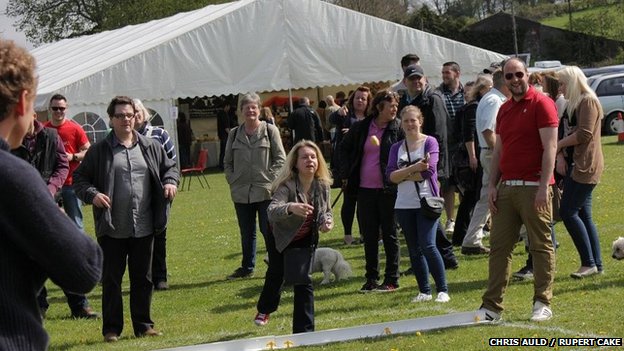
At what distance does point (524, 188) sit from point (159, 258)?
4.76 m

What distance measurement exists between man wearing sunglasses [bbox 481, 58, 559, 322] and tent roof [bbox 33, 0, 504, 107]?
71.0ft

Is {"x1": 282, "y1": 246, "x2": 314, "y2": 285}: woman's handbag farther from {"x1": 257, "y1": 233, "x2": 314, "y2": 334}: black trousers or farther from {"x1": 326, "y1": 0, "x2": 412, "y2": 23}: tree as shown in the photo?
{"x1": 326, "y1": 0, "x2": 412, "y2": 23}: tree

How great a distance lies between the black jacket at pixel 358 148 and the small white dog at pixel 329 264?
767 mm

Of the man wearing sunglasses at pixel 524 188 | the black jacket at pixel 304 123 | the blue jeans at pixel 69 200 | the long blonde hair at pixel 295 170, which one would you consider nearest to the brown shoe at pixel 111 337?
the long blonde hair at pixel 295 170

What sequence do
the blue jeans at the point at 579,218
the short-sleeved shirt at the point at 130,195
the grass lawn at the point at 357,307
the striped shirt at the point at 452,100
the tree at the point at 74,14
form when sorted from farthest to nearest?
the tree at the point at 74,14 → the striped shirt at the point at 452,100 → the blue jeans at the point at 579,218 → the short-sleeved shirt at the point at 130,195 → the grass lawn at the point at 357,307

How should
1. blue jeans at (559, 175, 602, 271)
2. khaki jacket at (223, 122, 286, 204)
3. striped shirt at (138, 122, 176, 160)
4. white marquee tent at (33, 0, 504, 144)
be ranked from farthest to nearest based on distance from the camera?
white marquee tent at (33, 0, 504, 144)
khaki jacket at (223, 122, 286, 204)
striped shirt at (138, 122, 176, 160)
blue jeans at (559, 175, 602, 271)

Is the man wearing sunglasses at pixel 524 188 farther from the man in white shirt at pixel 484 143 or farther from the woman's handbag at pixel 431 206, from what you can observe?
the man in white shirt at pixel 484 143

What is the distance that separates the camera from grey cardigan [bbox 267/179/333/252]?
7539mm

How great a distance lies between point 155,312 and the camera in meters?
9.76

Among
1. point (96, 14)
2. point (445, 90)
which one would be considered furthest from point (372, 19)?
point (96, 14)

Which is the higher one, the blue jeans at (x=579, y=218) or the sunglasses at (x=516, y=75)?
the sunglasses at (x=516, y=75)

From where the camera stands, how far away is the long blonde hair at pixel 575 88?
8.90 m

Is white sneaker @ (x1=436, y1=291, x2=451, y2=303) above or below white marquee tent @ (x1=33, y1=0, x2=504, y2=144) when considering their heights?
below

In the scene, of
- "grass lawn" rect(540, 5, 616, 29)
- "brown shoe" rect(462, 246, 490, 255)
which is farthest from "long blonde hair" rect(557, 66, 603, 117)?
"grass lawn" rect(540, 5, 616, 29)
